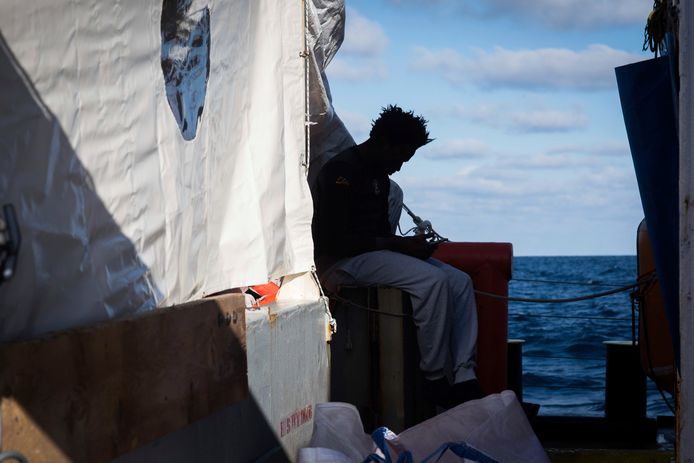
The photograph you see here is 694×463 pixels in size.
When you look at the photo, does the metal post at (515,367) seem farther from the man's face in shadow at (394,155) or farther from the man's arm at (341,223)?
the man's arm at (341,223)

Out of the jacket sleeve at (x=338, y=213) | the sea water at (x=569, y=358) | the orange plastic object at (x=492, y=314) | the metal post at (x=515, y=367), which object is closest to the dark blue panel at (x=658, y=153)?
the jacket sleeve at (x=338, y=213)

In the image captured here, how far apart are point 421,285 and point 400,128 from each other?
3.47 ft

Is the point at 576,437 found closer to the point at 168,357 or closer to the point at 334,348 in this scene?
the point at 334,348

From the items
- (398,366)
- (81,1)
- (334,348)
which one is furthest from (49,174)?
(398,366)

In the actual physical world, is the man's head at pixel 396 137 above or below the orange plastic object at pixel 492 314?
above

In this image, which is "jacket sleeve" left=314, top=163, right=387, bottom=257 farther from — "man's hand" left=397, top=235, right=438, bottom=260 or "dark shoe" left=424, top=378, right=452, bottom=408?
"dark shoe" left=424, top=378, right=452, bottom=408

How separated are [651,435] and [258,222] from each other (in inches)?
150

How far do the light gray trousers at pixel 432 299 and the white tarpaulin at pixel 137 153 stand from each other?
123cm

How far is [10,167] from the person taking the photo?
210 centimetres

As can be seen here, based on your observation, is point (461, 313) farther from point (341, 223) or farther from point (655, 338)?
point (655, 338)

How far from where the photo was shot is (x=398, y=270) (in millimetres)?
5492

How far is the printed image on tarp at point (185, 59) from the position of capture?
3016mm

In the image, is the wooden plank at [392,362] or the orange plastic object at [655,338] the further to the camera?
the wooden plank at [392,362]

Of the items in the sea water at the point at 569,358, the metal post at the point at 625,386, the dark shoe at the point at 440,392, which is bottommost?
the sea water at the point at 569,358
